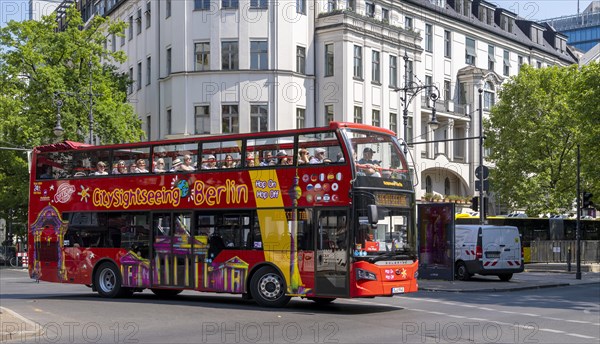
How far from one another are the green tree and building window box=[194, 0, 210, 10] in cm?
625

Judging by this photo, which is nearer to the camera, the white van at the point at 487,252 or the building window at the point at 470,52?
the white van at the point at 487,252

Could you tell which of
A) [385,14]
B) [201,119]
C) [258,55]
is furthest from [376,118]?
[201,119]

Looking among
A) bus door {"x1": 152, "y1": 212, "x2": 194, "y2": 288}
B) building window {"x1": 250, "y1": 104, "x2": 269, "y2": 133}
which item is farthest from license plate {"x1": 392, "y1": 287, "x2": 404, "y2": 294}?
building window {"x1": 250, "y1": 104, "x2": 269, "y2": 133}

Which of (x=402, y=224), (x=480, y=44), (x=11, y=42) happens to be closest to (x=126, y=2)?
(x=11, y=42)

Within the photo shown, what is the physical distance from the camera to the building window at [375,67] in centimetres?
4850

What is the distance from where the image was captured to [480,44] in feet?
203

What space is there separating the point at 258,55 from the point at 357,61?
5978 mm

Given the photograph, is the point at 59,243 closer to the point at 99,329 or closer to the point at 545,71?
the point at 99,329

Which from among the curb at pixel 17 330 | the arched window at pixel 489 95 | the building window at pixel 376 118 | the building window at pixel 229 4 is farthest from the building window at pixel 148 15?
the curb at pixel 17 330

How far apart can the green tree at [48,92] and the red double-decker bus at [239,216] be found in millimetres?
24242

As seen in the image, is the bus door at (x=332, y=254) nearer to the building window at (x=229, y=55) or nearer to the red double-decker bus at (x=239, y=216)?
the red double-decker bus at (x=239, y=216)

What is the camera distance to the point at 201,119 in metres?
45.0

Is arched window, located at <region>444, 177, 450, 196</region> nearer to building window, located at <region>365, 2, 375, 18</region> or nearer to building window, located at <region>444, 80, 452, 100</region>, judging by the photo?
building window, located at <region>444, 80, 452, 100</region>

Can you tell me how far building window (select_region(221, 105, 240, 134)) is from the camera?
4459 centimetres
